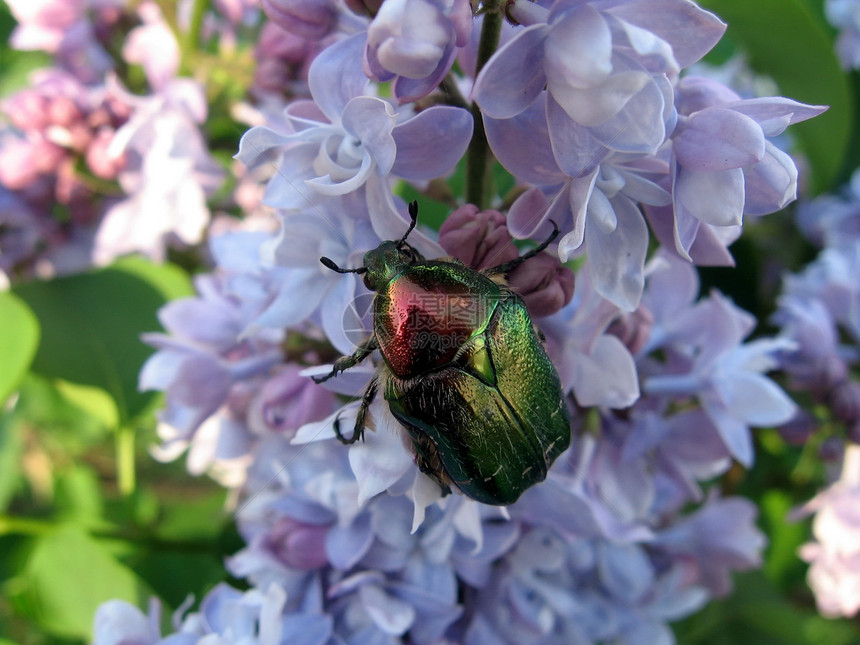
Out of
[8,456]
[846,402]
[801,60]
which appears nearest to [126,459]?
[8,456]

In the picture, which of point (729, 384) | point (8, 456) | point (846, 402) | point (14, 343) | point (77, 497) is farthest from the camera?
point (77, 497)

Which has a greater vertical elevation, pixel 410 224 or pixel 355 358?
pixel 410 224

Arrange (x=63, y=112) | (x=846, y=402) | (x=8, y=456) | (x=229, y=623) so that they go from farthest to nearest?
1. (x=8, y=456)
2. (x=63, y=112)
3. (x=846, y=402)
4. (x=229, y=623)

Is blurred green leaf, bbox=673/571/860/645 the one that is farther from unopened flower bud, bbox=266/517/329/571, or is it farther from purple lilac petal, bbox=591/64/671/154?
purple lilac petal, bbox=591/64/671/154

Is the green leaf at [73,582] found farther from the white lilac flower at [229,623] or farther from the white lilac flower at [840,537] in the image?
the white lilac flower at [840,537]

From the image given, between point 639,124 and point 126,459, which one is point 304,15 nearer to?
point 639,124

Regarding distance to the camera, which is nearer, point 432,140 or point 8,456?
point 432,140

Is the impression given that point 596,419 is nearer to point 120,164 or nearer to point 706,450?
point 706,450
